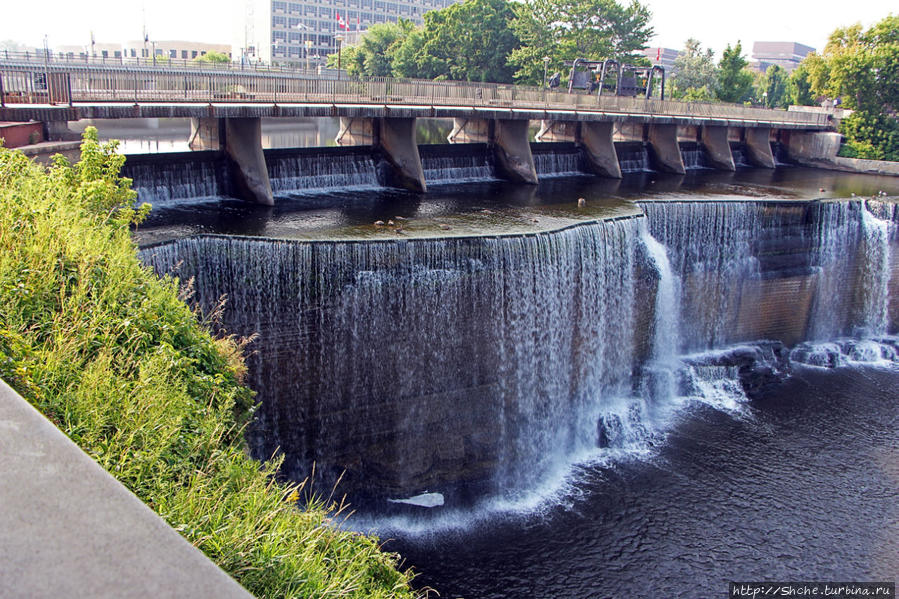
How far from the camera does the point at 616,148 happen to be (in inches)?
1366

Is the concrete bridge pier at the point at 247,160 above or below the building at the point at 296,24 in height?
below

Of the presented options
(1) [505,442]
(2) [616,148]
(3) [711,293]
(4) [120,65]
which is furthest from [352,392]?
(4) [120,65]

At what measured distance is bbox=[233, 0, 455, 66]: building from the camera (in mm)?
115062

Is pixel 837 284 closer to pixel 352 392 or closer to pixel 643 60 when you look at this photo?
pixel 352 392

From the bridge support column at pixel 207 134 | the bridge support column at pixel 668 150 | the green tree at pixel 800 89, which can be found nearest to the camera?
the bridge support column at pixel 207 134

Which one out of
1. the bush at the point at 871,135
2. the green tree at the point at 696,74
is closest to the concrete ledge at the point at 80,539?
the bush at the point at 871,135

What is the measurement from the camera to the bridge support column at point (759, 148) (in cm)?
3956

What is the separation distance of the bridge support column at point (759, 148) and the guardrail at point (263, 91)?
533 centimetres

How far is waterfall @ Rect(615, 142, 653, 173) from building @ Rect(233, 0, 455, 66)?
3320 inches

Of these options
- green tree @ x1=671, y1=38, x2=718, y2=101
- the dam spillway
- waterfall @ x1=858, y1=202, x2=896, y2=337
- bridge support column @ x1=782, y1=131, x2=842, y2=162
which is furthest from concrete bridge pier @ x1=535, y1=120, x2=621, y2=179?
green tree @ x1=671, y1=38, x2=718, y2=101

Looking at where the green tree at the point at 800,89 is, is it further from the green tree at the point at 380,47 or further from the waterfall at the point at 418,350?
the waterfall at the point at 418,350

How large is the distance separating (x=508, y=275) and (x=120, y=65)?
1074 inches

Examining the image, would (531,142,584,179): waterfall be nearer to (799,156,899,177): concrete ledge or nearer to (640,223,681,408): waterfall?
(640,223,681,408): waterfall

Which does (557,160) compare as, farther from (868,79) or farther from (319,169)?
(868,79)
